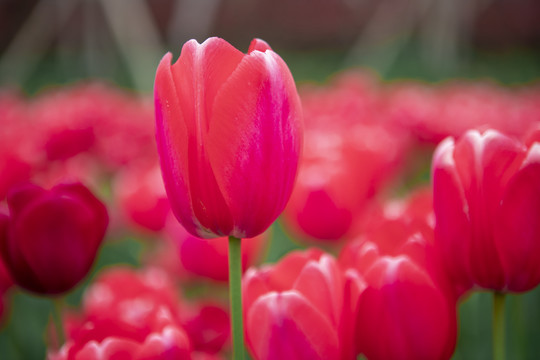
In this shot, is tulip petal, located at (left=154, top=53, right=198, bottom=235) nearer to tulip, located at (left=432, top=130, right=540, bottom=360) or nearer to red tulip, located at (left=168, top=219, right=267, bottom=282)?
tulip, located at (left=432, top=130, right=540, bottom=360)

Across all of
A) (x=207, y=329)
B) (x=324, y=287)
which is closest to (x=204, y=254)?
(x=207, y=329)

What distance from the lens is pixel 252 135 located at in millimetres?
354

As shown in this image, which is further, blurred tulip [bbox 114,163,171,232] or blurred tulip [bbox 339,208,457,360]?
blurred tulip [bbox 114,163,171,232]

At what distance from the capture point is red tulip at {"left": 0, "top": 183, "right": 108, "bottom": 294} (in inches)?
18.5

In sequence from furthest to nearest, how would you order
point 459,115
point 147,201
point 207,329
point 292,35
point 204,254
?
point 292,35, point 459,115, point 147,201, point 204,254, point 207,329

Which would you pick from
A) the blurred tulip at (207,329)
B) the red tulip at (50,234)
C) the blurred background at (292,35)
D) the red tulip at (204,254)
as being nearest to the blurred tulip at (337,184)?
the red tulip at (204,254)

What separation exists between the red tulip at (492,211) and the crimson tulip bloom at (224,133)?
0.36 feet

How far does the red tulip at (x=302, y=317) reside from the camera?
37 cm

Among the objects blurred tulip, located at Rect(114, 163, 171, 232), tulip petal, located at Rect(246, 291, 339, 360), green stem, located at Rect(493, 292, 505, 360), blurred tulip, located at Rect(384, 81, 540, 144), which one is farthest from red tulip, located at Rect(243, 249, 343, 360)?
blurred tulip, located at Rect(384, 81, 540, 144)

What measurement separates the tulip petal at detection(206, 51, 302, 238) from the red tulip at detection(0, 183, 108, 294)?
0.59 feet

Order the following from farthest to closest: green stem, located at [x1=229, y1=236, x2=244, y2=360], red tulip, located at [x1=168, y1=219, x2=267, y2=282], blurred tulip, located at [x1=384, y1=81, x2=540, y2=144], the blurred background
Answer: the blurred background
blurred tulip, located at [x1=384, y1=81, x2=540, y2=144]
red tulip, located at [x1=168, y1=219, x2=267, y2=282]
green stem, located at [x1=229, y1=236, x2=244, y2=360]

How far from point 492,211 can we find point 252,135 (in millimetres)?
161

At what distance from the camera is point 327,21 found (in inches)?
345

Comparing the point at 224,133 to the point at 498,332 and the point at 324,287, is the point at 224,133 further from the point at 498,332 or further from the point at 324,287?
the point at 498,332
